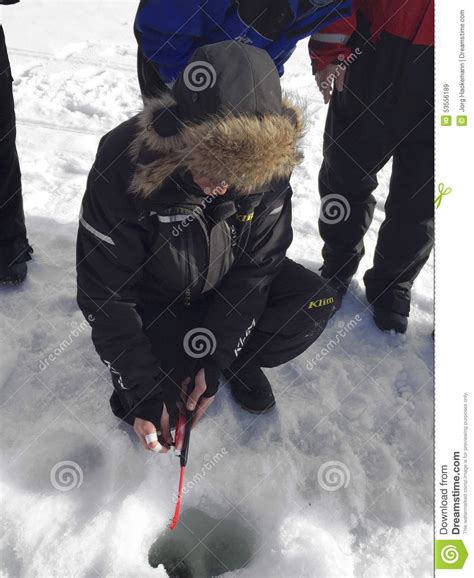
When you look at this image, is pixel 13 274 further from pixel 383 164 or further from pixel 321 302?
pixel 383 164

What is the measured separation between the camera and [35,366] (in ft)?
6.56

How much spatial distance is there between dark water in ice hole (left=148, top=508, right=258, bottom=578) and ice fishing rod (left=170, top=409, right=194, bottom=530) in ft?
0.16

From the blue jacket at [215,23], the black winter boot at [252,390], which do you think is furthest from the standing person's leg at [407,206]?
the black winter boot at [252,390]

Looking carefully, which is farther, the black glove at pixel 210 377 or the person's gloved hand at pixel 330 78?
the person's gloved hand at pixel 330 78

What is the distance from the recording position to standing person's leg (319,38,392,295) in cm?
194

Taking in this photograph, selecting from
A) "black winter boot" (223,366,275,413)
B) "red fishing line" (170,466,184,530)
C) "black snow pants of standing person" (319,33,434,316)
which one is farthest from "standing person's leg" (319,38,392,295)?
"red fishing line" (170,466,184,530)

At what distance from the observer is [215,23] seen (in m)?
1.71

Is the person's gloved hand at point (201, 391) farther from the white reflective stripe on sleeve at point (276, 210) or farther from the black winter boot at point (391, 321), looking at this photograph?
the black winter boot at point (391, 321)

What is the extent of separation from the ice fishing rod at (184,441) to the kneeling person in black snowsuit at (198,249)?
0.05 meters

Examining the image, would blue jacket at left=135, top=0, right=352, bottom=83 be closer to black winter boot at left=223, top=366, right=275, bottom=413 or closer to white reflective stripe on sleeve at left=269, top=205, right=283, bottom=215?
white reflective stripe on sleeve at left=269, top=205, right=283, bottom=215

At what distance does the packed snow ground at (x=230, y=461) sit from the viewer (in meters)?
1.58

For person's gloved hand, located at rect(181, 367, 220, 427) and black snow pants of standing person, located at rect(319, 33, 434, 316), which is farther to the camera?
black snow pants of standing person, located at rect(319, 33, 434, 316)

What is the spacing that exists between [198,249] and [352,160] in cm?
85
